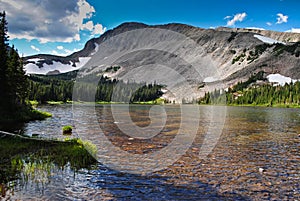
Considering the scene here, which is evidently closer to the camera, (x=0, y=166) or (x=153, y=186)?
(x=153, y=186)

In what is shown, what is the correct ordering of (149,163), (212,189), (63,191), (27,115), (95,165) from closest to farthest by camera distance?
(63,191), (212,189), (95,165), (149,163), (27,115)

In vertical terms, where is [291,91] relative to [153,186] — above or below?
above

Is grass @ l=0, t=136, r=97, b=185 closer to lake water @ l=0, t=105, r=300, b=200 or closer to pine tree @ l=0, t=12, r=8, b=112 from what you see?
lake water @ l=0, t=105, r=300, b=200

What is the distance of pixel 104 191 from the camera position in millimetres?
12625

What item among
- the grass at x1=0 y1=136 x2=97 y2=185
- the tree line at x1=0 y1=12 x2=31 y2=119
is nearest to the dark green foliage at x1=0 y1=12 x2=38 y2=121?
the tree line at x1=0 y1=12 x2=31 y2=119

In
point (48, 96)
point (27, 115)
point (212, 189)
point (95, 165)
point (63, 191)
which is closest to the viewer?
point (63, 191)

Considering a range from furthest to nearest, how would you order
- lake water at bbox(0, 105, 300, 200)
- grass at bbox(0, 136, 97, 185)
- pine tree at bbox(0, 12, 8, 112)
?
pine tree at bbox(0, 12, 8, 112) → grass at bbox(0, 136, 97, 185) → lake water at bbox(0, 105, 300, 200)

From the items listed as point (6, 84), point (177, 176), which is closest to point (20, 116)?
point (6, 84)

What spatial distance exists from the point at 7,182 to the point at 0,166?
248 centimetres

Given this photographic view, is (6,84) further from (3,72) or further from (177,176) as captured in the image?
(177,176)

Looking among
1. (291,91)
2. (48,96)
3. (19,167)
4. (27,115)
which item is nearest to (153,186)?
(19,167)

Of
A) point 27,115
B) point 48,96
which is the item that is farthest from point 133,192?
point 48,96

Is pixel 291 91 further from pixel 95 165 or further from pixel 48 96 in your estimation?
pixel 95 165

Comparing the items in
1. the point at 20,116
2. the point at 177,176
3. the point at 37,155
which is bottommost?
the point at 177,176
